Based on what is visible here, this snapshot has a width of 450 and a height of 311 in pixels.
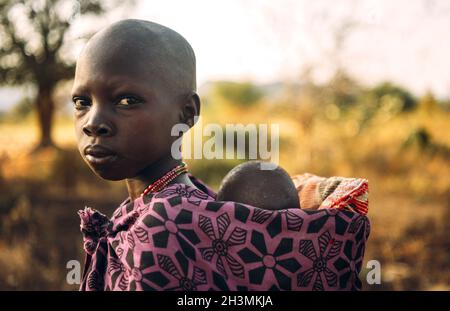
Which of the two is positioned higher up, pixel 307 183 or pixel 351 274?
pixel 307 183

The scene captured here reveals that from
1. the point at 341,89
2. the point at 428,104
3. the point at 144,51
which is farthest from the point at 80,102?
the point at 341,89

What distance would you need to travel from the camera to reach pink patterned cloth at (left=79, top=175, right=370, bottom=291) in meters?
1.55

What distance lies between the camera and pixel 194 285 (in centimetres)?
155

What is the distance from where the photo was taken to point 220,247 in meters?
1.61

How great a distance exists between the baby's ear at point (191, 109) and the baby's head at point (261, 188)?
269mm

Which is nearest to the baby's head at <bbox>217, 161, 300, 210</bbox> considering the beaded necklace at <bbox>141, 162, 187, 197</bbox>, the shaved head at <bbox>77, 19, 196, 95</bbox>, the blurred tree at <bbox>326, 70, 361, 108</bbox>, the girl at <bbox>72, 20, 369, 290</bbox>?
the girl at <bbox>72, 20, 369, 290</bbox>

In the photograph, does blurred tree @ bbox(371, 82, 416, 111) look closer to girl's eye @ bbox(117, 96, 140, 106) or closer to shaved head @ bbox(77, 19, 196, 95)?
shaved head @ bbox(77, 19, 196, 95)

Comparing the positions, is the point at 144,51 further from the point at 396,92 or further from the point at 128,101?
the point at 396,92

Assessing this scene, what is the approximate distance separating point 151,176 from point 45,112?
1053cm

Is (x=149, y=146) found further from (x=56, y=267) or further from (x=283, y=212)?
(x=56, y=267)

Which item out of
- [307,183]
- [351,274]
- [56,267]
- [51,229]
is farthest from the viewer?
[51,229]

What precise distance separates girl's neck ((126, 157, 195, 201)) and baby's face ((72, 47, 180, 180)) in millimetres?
79

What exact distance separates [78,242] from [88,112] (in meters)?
4.66

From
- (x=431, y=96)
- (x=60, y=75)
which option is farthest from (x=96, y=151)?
(x=60, y=75)
